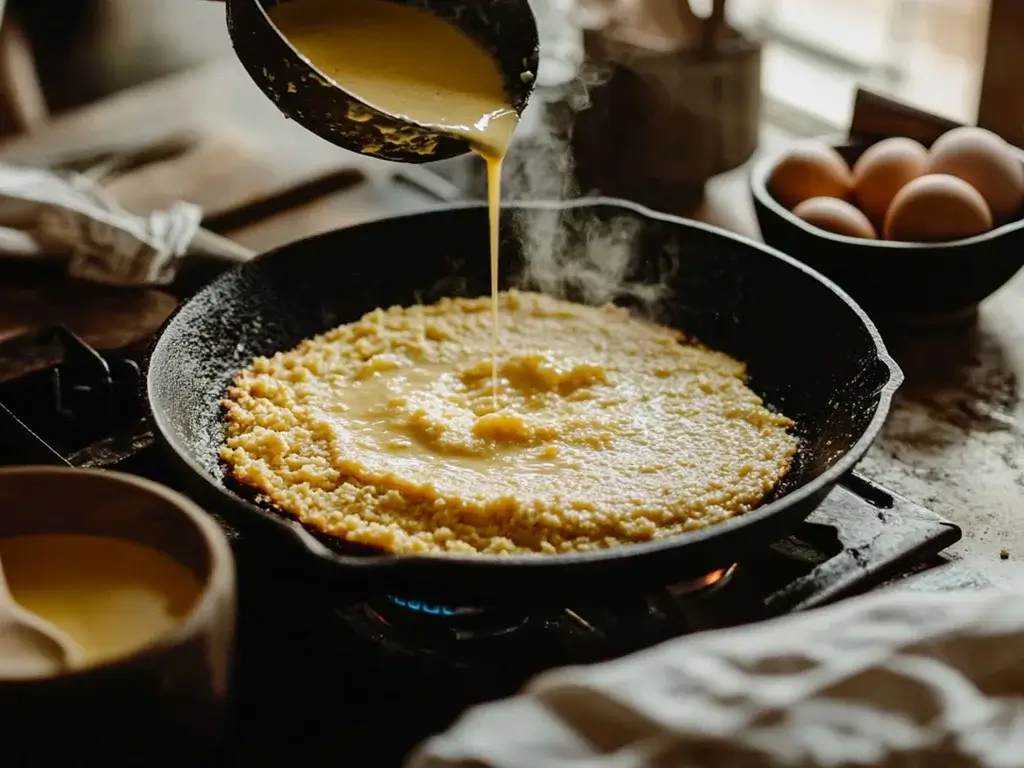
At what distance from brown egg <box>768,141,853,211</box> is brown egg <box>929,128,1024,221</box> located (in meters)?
0.14

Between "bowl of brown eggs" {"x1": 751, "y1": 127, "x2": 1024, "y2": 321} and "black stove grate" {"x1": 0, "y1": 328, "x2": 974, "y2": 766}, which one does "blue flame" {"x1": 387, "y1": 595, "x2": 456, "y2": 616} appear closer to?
"black stove grate" {"x1": 0, "y1": 328, "x2": 974, "y2": 766}

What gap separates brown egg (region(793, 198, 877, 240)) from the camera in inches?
64.7

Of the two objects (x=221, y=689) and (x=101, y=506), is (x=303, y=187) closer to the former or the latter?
(x=101, y=506)

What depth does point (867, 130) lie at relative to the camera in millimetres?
1933

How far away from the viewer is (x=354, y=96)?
1205 mm

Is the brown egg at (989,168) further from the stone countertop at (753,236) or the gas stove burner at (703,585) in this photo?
the gas stove burner at (703,585)

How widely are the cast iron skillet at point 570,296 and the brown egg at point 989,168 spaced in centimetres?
36

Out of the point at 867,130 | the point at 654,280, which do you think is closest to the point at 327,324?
the point at 654,280

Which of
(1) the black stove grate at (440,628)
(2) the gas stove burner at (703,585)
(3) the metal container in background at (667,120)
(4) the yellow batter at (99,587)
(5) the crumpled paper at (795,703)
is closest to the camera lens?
(5) the crumpled paper at (795,703)

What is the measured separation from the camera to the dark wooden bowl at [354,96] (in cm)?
119

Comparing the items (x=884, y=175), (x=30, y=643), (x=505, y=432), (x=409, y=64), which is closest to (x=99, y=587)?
(x=30, y=643)

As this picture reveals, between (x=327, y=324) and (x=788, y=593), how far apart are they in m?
0.78

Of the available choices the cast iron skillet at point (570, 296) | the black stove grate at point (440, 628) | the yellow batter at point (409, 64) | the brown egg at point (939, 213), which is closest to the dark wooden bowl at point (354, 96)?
the yellow batter at point (409, 64)

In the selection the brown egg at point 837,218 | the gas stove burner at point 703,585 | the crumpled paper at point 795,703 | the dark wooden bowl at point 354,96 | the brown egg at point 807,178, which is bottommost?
the gas stove burner at point 703,585
